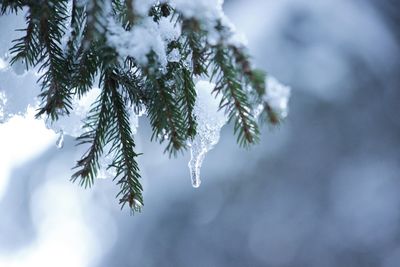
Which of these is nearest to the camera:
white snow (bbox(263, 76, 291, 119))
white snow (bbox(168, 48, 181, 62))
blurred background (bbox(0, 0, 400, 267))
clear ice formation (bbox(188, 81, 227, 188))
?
white snow (bbox(263, 76, 291, 119))

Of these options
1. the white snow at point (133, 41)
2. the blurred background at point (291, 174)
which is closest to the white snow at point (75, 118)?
the white snow at point (133, 41)

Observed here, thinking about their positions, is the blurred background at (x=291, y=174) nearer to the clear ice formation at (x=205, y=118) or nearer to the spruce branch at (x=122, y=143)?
the clear ice formation at (x=205, y=118)

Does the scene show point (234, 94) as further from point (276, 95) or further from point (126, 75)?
point (126, 75)

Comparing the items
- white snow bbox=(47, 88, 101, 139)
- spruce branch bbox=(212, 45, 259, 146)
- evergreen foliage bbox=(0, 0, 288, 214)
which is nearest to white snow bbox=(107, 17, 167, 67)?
evergreen foliage bbox=(0, 0, 288, 214)

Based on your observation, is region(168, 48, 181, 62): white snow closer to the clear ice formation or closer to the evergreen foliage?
the evergreen foliage

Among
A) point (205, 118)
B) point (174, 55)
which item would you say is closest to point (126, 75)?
point (174, 55)

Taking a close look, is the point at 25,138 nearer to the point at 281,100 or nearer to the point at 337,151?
the point at 337,151
